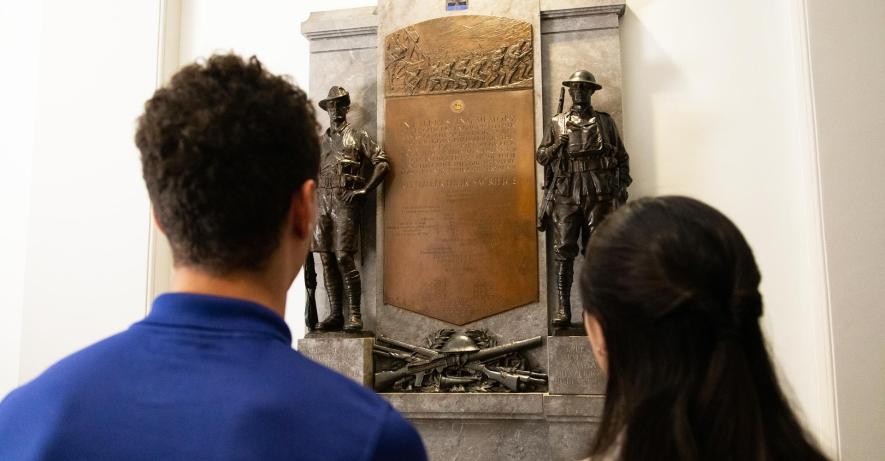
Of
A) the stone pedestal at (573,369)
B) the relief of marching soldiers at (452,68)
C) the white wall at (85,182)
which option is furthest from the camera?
the white wall at (85,182)

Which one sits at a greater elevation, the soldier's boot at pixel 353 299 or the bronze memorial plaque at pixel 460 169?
the bronze memorial plaque at pixel 460 169

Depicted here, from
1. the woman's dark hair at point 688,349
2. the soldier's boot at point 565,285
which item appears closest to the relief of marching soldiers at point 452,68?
the soldier's boot at point 565,285

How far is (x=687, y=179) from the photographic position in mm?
5414

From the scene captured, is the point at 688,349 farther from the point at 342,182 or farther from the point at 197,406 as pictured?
the point at 342,182

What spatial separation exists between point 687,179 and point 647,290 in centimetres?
441

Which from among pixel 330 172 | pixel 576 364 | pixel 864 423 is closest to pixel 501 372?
pixel 576 364

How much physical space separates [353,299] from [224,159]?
4.24 m

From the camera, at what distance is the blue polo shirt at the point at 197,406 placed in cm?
103

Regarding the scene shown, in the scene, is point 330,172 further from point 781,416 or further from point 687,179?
point 781,416

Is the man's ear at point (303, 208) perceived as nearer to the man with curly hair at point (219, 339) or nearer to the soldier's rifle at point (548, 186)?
the man with curly hair at point (219, 339)

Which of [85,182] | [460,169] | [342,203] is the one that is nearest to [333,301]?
[342,203]

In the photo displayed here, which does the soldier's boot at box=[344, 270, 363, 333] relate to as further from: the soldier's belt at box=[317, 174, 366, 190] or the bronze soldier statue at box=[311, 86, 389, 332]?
the soldier's belt at box=[317, 174, 366, 190]

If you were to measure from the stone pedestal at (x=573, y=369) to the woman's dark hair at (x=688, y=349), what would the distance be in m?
3.45

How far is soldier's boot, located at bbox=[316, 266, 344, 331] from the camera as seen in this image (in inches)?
211
